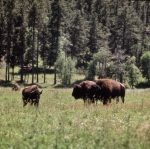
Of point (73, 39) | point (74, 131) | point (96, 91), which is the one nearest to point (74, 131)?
point (74, 131)

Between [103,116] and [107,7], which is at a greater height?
[107,7]

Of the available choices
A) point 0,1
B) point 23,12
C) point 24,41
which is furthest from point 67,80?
point 0,1

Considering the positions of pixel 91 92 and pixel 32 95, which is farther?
pixel 91 92

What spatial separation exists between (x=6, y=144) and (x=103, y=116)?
4.88 metres

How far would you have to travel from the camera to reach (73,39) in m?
100

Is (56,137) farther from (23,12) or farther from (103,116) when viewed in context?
(23,12)

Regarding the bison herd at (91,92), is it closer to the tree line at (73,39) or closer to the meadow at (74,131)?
the meadow at (74,131)

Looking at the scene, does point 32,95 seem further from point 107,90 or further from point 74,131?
point 74,131

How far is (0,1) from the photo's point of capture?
59.2 metres

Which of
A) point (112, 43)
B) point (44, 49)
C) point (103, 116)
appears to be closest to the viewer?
point (103, 116)

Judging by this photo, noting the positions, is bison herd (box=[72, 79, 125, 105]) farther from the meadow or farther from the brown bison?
the meadow

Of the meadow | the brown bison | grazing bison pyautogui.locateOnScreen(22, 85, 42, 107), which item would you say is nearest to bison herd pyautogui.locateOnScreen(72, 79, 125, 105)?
the brown bison

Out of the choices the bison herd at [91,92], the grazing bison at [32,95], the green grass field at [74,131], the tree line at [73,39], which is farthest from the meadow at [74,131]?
the tree line at [73,39]

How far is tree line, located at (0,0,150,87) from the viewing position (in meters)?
61.8
